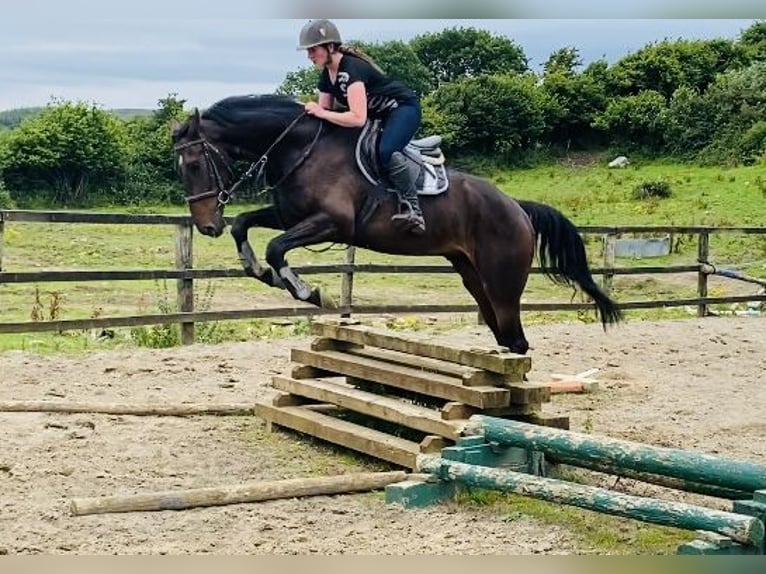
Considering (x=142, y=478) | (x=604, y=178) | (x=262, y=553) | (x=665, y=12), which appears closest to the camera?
(x=665, y=12)

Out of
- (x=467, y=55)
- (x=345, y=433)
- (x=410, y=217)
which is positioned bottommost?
(x=345, y=433)

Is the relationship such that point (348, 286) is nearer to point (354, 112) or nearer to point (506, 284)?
point (506, 284)

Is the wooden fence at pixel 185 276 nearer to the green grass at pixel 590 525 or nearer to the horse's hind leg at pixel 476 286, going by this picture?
the horse's hind leg at pixel 476 286

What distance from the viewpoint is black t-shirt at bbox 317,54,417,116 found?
14.1 ft

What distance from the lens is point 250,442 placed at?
474 cm

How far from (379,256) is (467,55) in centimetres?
315

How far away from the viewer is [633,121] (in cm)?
937

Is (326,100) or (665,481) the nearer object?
(665,481)

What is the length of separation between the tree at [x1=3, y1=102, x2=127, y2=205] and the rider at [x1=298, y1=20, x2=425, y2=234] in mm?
3132

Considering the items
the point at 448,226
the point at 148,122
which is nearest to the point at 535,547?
the point at 448,226

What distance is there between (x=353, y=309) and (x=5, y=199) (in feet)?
9.36

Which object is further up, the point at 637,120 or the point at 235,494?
the point at 637,120

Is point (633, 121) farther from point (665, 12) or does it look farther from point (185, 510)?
point (665, 12)

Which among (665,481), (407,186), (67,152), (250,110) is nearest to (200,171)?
(250,110)
